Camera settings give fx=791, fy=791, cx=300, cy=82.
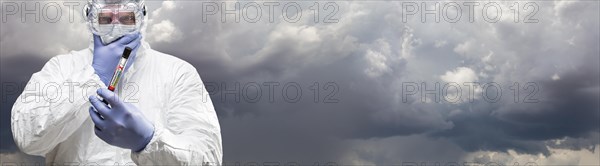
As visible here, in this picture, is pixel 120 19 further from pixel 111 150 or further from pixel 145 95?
pixel 111 150

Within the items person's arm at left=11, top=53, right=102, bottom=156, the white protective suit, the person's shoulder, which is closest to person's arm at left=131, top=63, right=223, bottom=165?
the white protective suit

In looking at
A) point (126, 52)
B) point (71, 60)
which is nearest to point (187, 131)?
point (126, 52)

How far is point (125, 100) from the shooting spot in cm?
360

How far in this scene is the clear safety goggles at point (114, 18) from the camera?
142 inches

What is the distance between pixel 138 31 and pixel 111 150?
568mm

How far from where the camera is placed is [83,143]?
3.55m

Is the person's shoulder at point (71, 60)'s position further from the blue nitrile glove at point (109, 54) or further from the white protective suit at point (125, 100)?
the blue nitrile glove at point (109, 54)

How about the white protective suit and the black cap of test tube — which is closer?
the white protective suit

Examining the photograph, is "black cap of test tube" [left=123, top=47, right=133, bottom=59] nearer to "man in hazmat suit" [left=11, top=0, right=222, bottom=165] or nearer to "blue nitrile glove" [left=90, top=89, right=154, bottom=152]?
"man in hazmat suit" [left=11, top=0, right=222, bottom=165]

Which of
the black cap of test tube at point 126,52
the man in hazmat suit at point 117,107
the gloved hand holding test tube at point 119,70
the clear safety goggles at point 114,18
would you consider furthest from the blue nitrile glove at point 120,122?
the clear safety goggles at point 114,18

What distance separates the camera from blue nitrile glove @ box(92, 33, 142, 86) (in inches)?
140

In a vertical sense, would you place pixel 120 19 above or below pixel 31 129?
above

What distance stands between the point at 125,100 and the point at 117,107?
1.03ft

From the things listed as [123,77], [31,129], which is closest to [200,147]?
[123,77]
